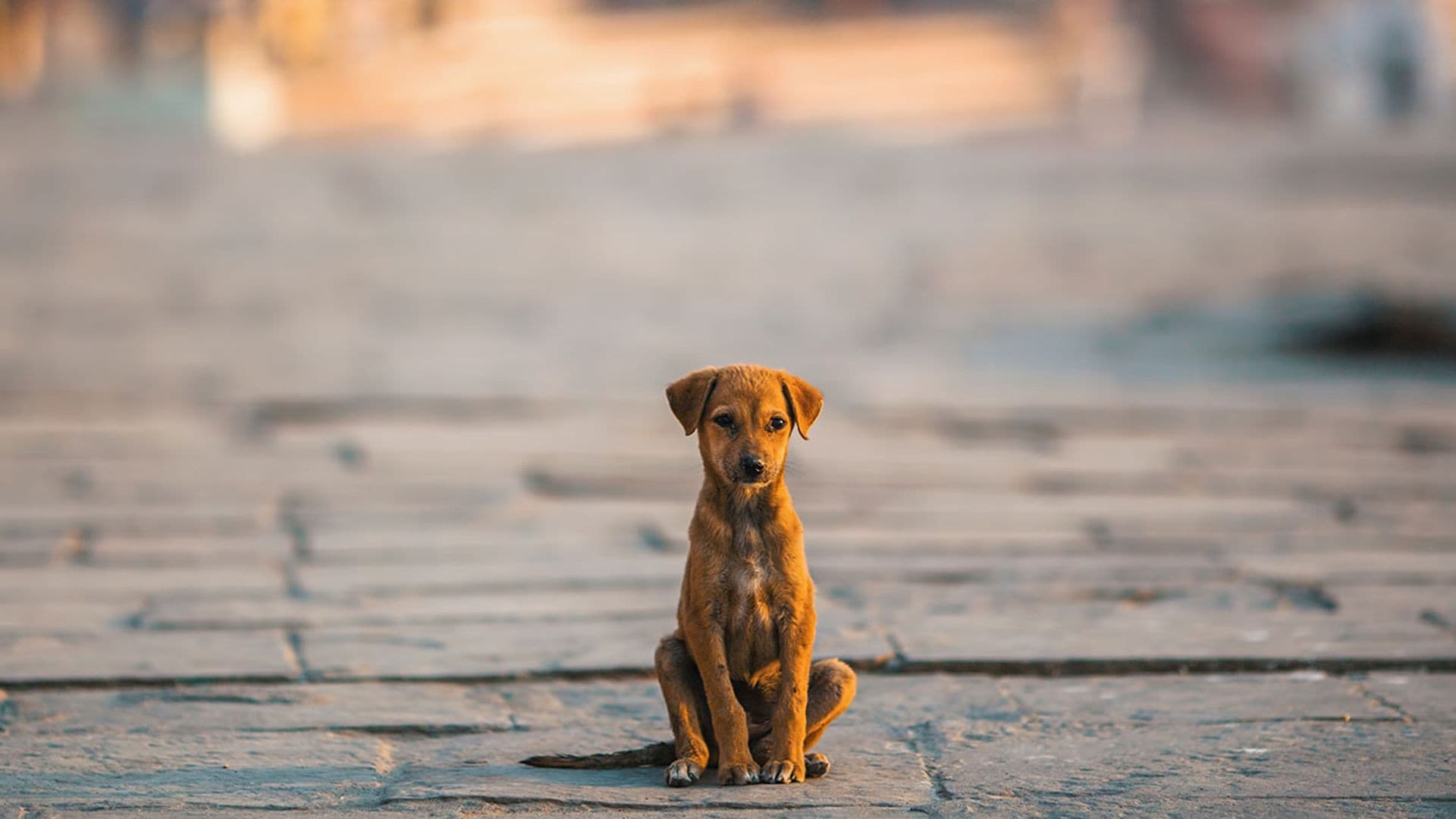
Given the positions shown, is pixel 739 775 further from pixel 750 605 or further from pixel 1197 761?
pixel 1197 761

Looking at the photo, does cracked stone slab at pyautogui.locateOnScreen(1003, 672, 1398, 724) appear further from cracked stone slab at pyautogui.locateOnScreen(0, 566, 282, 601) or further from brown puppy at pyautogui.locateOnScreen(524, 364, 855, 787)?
cracked stone slab at pyautogui.locateOnScreen(0, 566, 282, 601)

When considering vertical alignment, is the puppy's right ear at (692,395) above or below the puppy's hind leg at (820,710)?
above

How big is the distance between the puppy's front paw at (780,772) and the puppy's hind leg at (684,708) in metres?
0.11

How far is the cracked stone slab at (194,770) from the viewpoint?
9.83 feet

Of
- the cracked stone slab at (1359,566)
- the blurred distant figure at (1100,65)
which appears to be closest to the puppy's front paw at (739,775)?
the cracked stone slab at (1359,566)

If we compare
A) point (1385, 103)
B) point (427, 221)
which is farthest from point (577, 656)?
point (1385, 103)

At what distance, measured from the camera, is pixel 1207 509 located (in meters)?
6.04

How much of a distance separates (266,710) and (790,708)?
3.85 feet

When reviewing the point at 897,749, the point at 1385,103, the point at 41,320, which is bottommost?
the point at 897,749

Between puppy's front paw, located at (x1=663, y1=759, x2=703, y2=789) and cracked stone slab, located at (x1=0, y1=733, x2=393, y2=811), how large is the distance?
0.48 meters

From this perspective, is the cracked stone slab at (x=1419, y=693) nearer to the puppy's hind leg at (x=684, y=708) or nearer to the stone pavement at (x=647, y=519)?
the stone pavement at (x=647, y=519)

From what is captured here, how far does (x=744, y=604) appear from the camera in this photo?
3.05m

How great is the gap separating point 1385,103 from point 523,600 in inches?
787

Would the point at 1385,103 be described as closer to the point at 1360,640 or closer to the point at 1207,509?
the point at 1207,509
